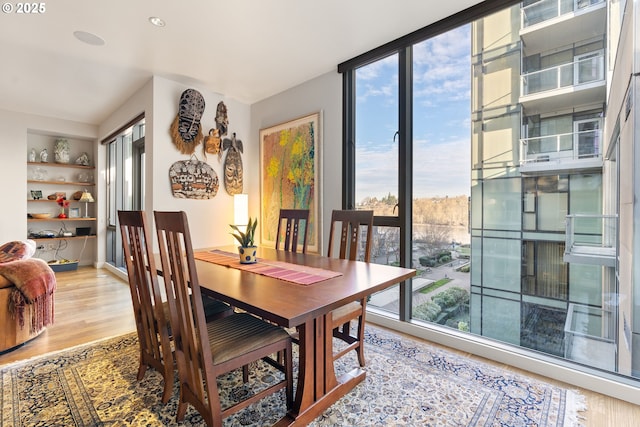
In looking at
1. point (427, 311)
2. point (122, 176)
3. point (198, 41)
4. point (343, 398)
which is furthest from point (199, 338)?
point (122, 176)

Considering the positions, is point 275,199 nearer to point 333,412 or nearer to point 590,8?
point 333,412

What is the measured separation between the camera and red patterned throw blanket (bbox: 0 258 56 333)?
239 cm

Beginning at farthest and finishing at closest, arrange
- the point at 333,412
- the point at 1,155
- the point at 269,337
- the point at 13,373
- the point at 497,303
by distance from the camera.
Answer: the point at 1,155, the point at 497,303, the point at 13,373, the point at 333,412, the point at 269,337

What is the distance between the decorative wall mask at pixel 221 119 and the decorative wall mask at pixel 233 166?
5.0 inches

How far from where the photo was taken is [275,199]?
3.99 meters

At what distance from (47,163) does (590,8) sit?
714 centimetres

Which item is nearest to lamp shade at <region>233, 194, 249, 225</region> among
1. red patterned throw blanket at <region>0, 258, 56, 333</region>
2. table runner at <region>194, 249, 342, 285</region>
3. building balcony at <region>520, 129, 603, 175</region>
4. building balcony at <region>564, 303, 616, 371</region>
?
table runner at <region>194, 249, 342, 285</region>

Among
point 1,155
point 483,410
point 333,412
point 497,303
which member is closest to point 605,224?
point 497,303

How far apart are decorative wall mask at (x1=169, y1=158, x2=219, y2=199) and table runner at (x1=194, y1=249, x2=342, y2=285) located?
1.61 metres

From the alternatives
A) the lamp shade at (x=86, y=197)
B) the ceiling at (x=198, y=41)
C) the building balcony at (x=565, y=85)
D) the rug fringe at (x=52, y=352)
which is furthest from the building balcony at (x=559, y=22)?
the lamp shade at (x=86, y=197)

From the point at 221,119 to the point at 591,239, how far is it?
383 cm

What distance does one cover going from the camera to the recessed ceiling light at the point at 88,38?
264 centimetres

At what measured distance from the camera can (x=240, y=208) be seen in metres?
4.05

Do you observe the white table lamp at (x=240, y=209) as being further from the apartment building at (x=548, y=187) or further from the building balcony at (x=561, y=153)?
the building balcony at (x=561, y=153)
